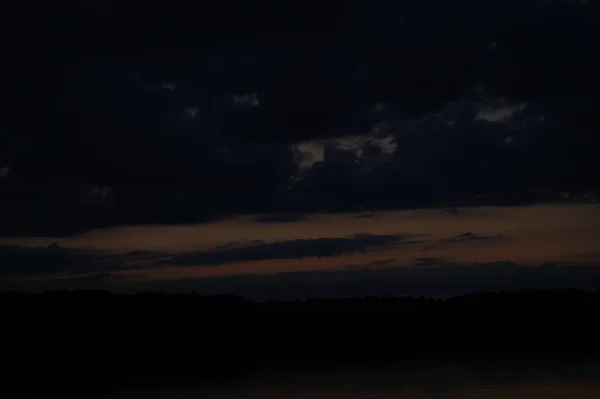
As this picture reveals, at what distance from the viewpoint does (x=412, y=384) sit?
126ft

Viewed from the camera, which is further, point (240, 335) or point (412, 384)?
point (240, 335)

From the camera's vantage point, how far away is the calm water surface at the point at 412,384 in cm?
3441

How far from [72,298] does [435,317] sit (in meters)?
34.7

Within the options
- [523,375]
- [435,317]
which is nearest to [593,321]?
[435,317]

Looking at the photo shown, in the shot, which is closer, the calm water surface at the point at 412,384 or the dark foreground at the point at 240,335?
the calm water surface at the point at 412,384

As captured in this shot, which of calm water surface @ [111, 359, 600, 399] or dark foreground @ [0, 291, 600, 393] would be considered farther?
dark foreground @ [0, 291, 600, 393]

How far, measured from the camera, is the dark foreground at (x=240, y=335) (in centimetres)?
4972

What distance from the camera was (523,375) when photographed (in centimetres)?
4019

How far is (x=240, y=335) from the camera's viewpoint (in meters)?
66.9

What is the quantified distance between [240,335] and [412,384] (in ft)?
99.7

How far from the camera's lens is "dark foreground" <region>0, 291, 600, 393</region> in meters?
49.7

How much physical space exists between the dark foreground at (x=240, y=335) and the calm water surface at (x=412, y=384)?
3838 mm

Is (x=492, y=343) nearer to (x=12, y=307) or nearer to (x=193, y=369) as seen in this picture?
(x=193, y=369)

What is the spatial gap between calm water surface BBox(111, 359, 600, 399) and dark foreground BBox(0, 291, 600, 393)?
3.84 meters
